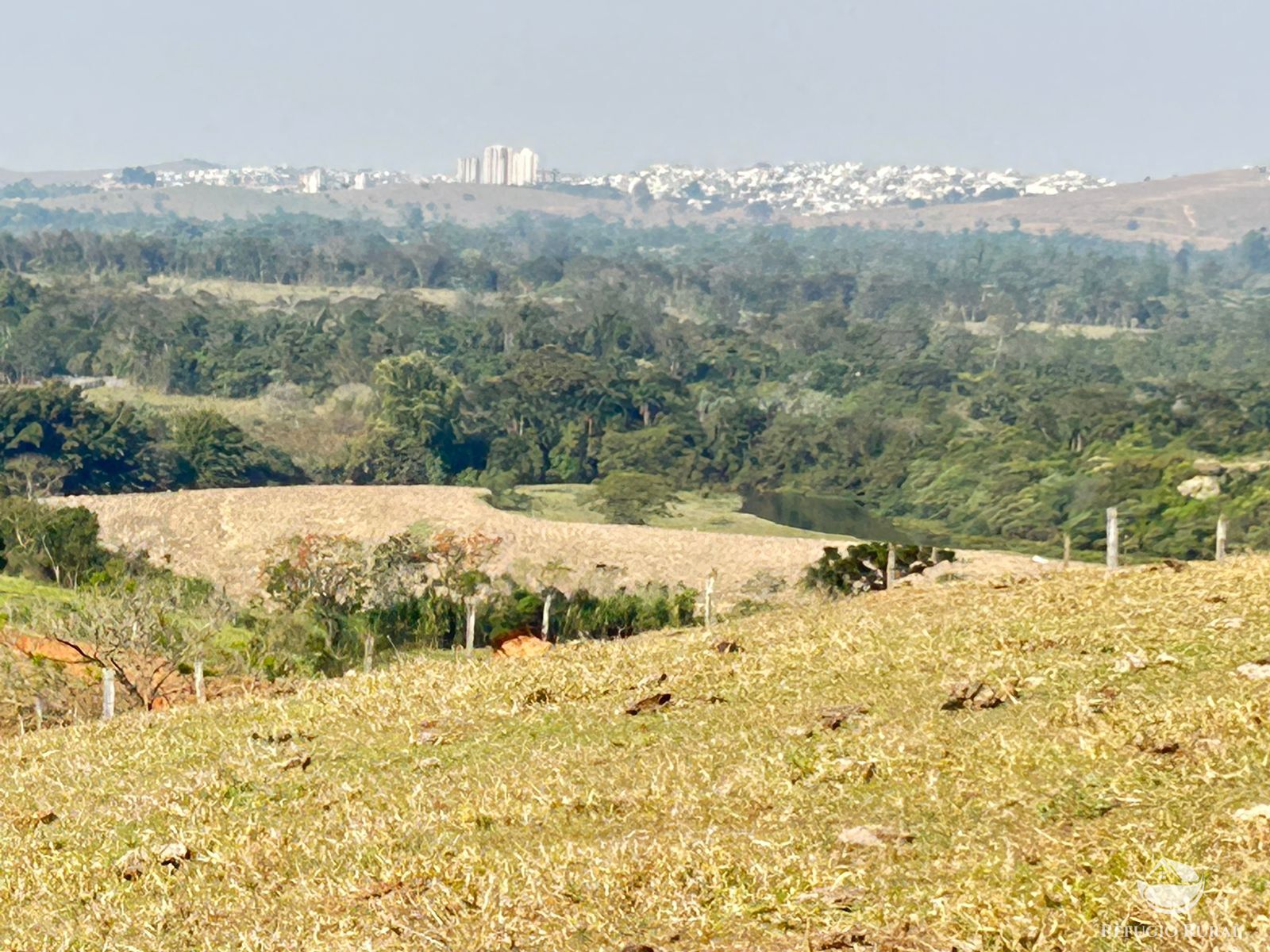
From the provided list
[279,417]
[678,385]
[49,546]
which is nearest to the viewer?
[49,546]

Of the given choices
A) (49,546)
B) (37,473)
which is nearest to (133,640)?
(49,546)

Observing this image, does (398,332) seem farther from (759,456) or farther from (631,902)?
(631,902)

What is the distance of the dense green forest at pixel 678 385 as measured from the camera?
208 ft

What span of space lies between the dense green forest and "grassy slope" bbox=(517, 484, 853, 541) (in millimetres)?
2186

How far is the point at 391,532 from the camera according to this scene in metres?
49.4

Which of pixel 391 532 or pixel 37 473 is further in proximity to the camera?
pixel 37 473

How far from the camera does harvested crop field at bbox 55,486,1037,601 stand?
44.9 m

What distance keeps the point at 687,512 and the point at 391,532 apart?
17390 millimetres

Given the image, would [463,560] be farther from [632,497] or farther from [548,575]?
[632,497]

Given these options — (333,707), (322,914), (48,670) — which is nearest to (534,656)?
(333,707)

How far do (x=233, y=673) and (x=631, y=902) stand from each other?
1589cm

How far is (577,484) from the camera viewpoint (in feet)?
234

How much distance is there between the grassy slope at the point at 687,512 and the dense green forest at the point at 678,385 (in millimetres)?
2186

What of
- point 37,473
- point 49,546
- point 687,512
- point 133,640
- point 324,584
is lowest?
point 687,512
